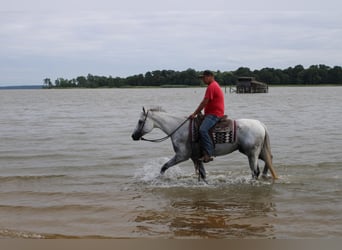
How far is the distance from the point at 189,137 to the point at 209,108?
82cm

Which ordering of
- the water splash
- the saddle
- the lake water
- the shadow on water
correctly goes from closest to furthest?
the shadow on water → the lake water → the saddle → the water splash

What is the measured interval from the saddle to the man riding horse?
11cm

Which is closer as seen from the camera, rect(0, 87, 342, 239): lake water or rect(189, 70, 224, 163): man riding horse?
rect(0, 87, 342, 239): lake water

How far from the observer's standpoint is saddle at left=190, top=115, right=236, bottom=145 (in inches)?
433

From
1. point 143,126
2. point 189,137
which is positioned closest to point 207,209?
point 189,137

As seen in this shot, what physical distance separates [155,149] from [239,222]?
11172 millimetres

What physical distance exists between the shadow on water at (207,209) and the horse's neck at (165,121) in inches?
53.5

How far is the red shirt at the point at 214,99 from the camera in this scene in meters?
10.7

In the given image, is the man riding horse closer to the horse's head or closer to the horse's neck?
the horse's neck

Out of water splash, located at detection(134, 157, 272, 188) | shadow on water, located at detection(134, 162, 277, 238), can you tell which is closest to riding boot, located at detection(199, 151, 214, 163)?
shadow on water, located at detection(134, 162, 277, 238)

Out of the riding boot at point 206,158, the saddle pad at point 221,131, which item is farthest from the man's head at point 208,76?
the riding boot at point 206,158

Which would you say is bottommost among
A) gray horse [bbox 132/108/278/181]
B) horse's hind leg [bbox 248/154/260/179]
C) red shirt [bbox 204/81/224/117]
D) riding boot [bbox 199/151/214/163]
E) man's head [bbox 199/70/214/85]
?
horse's hind leg [bbox 248/154/260/179]

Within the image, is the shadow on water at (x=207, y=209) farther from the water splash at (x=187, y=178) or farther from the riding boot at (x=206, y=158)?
the riding boot at (x=206, y=158)

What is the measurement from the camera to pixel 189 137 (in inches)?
441
